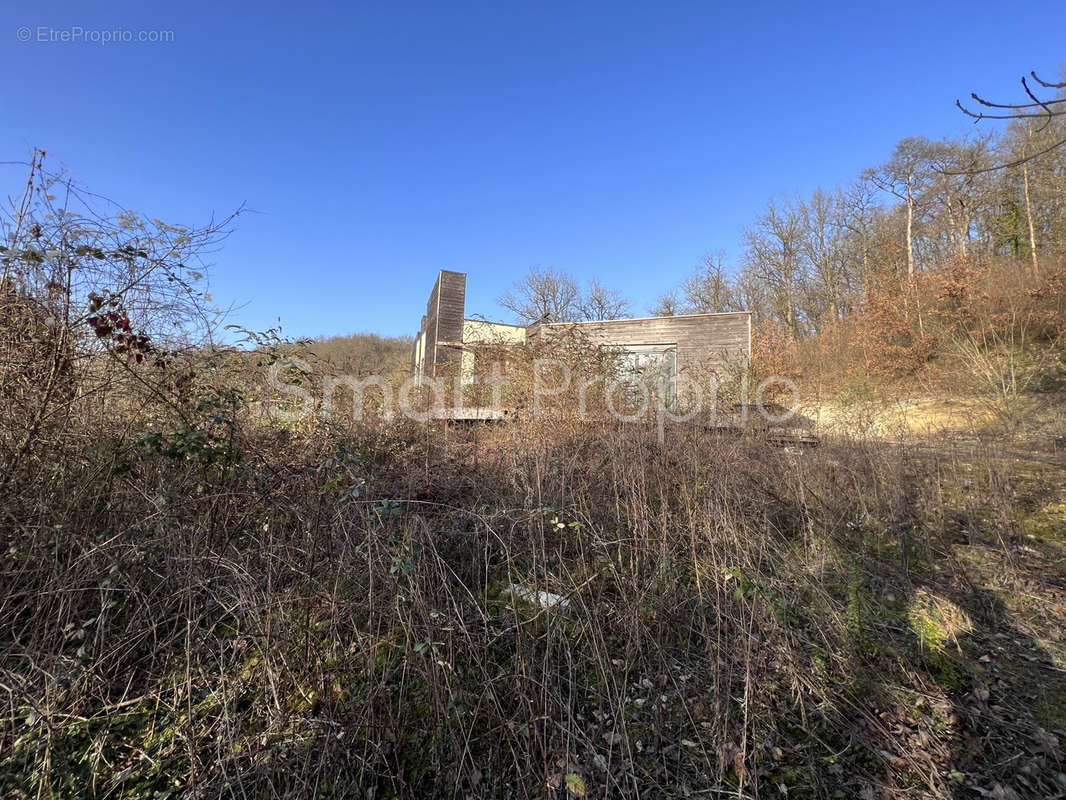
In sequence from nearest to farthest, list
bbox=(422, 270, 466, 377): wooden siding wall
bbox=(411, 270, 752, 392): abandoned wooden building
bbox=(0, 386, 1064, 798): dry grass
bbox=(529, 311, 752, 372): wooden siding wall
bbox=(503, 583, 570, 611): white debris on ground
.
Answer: bbox=(0, 386, 1064, 798): dry grass
bbox=(503, 583, 570, 611): white debris on ground
bbox=(411, 270, 752, 392): abandoned wooden building
bbox=(529, 311, 752, 372): wooden siding wall
bbox=(422, 270, 466, 377): wooden siding wall

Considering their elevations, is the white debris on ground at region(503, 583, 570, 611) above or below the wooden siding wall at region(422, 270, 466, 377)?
below

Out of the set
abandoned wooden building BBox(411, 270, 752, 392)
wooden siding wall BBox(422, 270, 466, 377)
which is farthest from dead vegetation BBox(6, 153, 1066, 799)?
wooden siding wall BBox(422, 270, 466, 377)

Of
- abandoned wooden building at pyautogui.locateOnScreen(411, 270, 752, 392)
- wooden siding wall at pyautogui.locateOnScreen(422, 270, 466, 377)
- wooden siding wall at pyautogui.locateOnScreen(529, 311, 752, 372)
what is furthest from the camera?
wooden siding wall at pyautogui.locateOnScreen(422, 270, 466, 377)

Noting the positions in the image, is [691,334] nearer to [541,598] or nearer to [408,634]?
[541,598]

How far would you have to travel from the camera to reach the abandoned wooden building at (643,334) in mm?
11633

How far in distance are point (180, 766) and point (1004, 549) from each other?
5.06 metres

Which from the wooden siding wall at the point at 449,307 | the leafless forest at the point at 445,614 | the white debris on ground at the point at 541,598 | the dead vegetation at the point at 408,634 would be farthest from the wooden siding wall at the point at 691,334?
the white debris on ground at the point at 541,598

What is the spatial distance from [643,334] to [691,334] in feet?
4.56

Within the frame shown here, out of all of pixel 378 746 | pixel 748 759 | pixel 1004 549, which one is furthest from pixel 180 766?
pixel 1004 549

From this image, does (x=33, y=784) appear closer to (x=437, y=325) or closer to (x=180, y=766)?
(x=180, y=766)

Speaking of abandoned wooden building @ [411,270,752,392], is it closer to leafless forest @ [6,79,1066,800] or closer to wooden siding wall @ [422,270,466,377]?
wooden siding wall @ [422,270,466,377]

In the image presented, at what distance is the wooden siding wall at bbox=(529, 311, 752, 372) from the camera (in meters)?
11.9

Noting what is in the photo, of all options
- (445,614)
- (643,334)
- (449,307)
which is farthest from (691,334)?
(445,614)

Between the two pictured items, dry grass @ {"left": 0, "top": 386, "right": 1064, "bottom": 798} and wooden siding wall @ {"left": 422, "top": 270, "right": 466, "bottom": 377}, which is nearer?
dry grass @ {"left": 0, "top": 386, "right": 1064, "bottom": 798}
